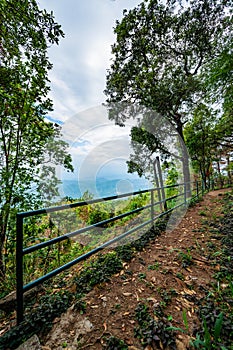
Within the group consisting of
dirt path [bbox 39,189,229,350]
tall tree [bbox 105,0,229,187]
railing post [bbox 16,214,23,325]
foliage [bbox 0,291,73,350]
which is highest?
tall tree [bbox 105,0,229,187]

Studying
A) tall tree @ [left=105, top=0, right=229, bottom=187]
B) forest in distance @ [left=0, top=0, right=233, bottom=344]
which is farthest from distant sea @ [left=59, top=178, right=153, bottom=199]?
tall tree @ [left=105, top=0, right=229, bottom=187]

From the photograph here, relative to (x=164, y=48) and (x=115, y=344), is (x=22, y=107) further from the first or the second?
(x=164, y=48)

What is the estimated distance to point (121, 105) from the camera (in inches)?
321

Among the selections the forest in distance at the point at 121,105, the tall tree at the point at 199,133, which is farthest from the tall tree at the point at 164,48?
the tall tree at the point at 199,133

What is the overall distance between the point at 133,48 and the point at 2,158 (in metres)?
7.65

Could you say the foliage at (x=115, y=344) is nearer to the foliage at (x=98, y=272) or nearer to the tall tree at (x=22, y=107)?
the foliage at (x=98, y=272)

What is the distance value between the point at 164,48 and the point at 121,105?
129 inches

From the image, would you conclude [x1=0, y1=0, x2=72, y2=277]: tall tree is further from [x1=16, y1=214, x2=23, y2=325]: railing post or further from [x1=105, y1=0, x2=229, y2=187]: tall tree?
[x1=105, y1=0, x2=229, y2=187]: tall tree

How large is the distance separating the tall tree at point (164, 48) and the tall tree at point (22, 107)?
4933mm

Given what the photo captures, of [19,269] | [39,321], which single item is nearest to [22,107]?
[19,269]

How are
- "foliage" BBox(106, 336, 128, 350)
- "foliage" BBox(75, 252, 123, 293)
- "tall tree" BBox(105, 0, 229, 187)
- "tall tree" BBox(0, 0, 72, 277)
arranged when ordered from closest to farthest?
"foliage" BBox(106, 336, 128, 350) → "foliage" BBox(75, 252, 123, 293) → "tall tree" BBox(0, 0, 72, 277) → "tall tree" BBox(105, 0, 229, 187)

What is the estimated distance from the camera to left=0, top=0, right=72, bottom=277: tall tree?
222 cm

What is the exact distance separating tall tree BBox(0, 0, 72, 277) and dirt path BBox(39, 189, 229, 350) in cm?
179

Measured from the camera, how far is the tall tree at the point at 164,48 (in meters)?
6.23
